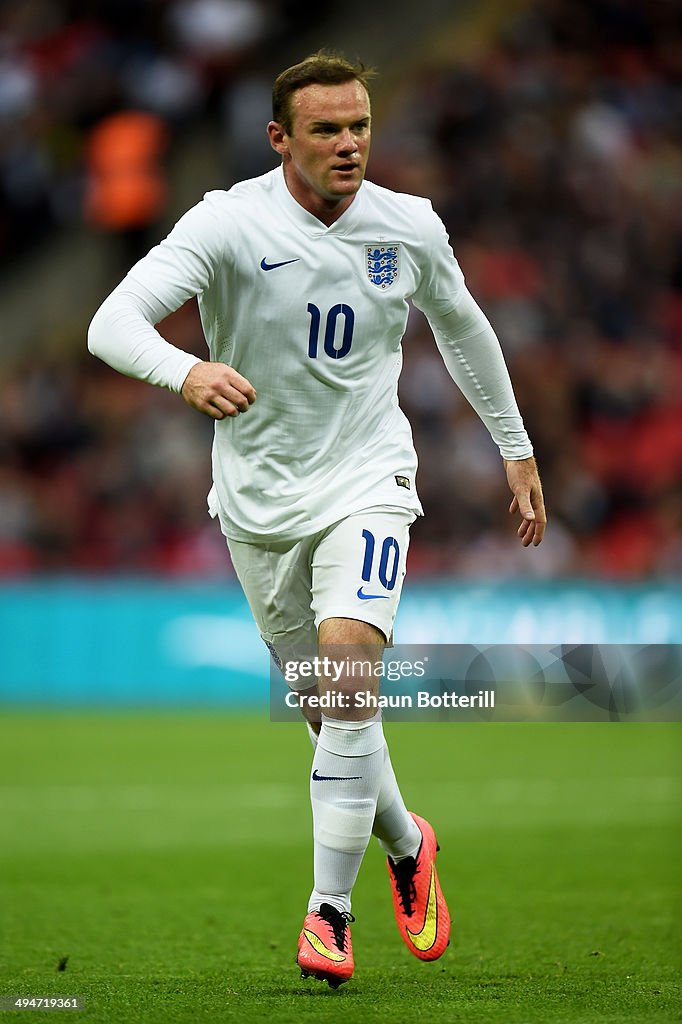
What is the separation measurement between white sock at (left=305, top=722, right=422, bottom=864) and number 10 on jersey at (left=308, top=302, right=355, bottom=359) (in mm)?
1129

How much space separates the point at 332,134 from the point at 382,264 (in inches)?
16.0

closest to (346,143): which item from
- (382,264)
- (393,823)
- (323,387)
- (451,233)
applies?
(382,264)

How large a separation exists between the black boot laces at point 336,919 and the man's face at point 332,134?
1.98 meters

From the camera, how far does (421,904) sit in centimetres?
504

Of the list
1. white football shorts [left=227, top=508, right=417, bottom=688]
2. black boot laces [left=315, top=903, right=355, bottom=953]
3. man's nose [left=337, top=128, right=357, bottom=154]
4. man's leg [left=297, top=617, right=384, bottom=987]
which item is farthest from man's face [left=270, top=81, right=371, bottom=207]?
black boot laces [left=315, top=903, right=355, bottom=953]

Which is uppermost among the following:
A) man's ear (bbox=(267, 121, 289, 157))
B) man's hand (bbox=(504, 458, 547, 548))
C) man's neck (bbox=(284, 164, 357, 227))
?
man's ear (bbox=(267, 121, 289, 157))

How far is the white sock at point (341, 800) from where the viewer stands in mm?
4637

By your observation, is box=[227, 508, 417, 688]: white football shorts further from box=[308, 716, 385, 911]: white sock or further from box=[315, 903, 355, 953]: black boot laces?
box=[315, 903, 355, 953]: black boot laces

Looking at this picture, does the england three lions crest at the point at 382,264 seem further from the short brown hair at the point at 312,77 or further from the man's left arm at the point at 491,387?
the short brown hair at the point at 312,77

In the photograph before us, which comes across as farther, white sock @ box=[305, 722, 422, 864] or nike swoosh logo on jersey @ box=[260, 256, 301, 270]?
white sock @ box=[305, 722, 422, 864]

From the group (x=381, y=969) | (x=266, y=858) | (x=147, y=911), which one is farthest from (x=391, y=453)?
(x=266, y=858)

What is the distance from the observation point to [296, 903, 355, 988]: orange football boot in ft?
14.7

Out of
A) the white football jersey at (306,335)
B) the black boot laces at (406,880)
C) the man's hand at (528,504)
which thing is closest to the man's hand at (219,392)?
the white football jersey at (306,335)

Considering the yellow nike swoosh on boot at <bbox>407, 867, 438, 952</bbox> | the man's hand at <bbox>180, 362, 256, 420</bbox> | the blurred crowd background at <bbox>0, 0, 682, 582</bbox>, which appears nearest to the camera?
the man's hand at <bbox>180, 362, 256, 420</bbox>
